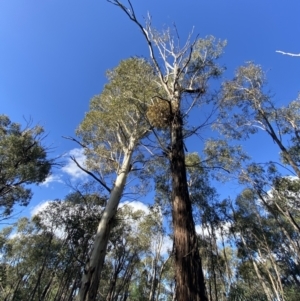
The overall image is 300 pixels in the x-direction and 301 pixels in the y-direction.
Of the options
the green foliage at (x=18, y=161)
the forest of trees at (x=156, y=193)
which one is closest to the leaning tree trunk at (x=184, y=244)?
the forest of trees at (x=156, y=193)

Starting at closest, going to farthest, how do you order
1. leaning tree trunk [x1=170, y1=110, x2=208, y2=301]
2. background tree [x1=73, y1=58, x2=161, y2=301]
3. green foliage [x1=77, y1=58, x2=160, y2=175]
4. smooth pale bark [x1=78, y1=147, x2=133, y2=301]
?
leaning tree trunk [x1=170, y1=110, x2=208, y2=301] → smooth pale bark [x1=78, y1=147, x2=133, y2=301] → background tree [x1=73, y1=58, x2=161, y2=301] → green foliage [x1=77, y1=58, x2=160, y2=175]

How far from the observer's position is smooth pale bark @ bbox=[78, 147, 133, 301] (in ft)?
15.6

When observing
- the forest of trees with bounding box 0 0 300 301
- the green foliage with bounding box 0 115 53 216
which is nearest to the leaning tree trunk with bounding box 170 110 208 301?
the forest of trees with bounding box 0 0 300 301

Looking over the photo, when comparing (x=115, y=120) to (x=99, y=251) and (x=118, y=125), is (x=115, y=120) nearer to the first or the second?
(x=118, y=125)

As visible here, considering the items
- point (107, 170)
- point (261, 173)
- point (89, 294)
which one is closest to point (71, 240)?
point (107, 170)

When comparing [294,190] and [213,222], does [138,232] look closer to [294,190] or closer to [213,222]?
[213,222]

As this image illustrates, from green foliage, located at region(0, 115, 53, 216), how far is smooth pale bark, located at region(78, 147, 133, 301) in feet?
15.4

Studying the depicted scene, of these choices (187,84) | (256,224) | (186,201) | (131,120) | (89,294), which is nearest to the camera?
(186,201)

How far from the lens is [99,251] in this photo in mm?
5609

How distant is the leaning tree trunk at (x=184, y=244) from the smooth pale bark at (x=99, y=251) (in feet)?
12.2

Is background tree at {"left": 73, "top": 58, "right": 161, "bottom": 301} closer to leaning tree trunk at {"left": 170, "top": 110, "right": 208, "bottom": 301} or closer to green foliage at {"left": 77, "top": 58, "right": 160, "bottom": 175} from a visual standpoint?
green foliage at {"left": 77, "top": 58, "right": 160, "bottom": 175}

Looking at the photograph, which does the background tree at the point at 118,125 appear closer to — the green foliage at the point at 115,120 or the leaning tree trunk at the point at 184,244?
the green foliage at the point at 115,120

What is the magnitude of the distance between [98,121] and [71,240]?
11.3 meters

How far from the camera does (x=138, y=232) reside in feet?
63.8
